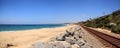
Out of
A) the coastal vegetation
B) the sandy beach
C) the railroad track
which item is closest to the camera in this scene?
the railroad track

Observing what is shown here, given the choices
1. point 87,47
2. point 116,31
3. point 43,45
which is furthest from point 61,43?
point 116,31

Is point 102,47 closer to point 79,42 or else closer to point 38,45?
point 79,42

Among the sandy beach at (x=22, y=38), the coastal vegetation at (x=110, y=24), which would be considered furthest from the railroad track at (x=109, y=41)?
the coastal vegetation at (x=110, y=24)

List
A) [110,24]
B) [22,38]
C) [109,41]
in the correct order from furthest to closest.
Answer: [110,24] → [22,38] → [109,41]

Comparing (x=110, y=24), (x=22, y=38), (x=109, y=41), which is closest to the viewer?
(x=109, y=41)

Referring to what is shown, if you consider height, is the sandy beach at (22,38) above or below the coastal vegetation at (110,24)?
below

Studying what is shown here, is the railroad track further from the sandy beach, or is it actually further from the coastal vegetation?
the coastal vegetation

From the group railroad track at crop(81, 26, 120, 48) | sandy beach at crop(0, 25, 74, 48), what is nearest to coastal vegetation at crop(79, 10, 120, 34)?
sandy beach at crop(0, 25, 74, 48)

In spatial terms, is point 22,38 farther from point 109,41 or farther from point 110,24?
point 110,24

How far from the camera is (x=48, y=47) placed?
7.47 metres

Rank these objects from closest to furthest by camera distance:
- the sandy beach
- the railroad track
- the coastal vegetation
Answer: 1. the railroad track
2. the sandy beach
3. the coastal vegetation

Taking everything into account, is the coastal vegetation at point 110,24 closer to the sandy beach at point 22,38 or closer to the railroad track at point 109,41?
the sandy beach at point 22,38

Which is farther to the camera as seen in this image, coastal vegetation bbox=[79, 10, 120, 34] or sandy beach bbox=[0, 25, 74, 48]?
coastal vegetation bbox=[79, 10, 120, 34]

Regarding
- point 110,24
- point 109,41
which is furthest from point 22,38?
point 110,24
